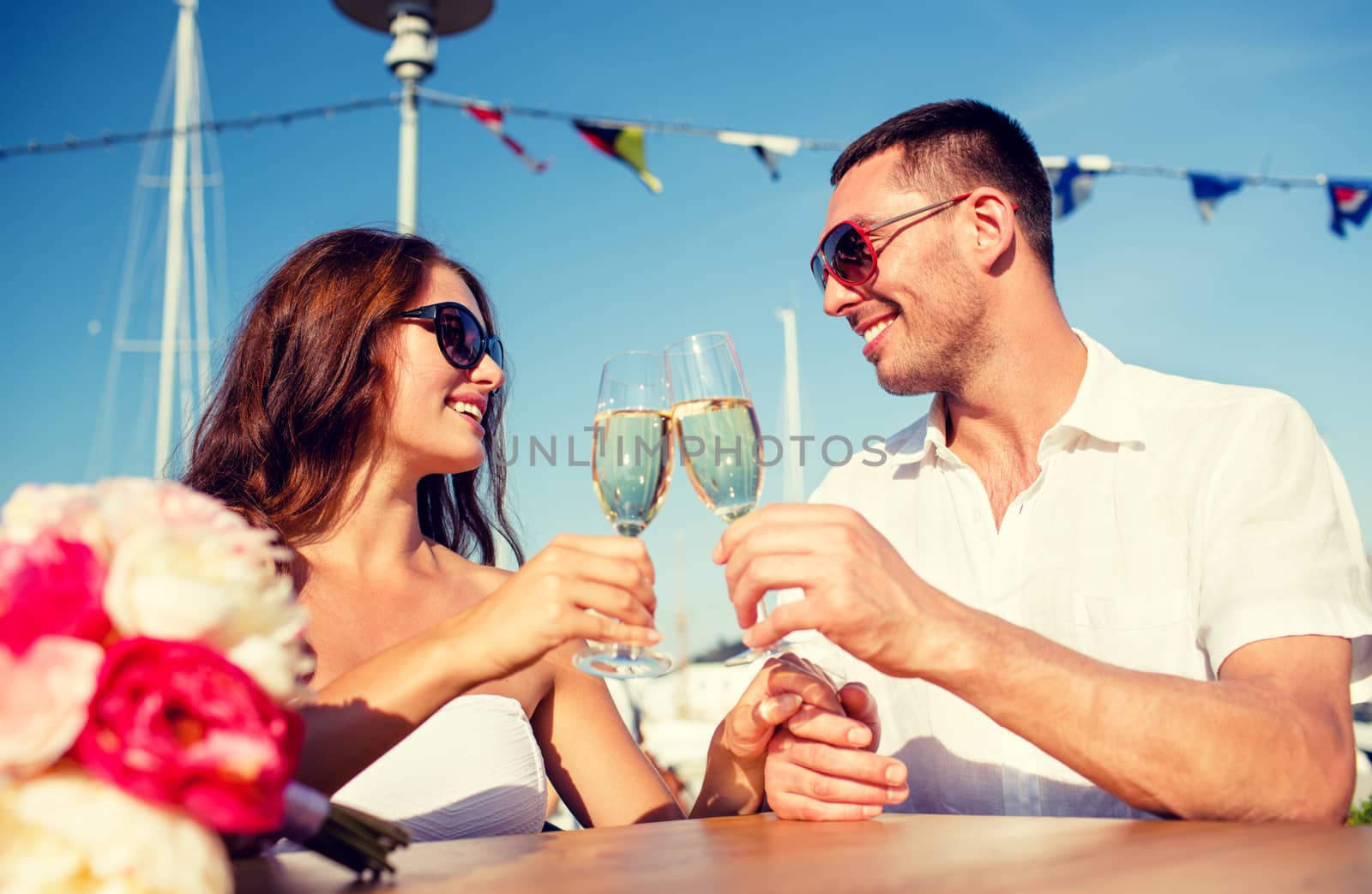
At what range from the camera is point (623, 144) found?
9000 millimetres

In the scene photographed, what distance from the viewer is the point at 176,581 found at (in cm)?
87

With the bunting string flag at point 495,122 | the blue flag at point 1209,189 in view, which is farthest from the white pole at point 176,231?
the blue flag at point 1209,189

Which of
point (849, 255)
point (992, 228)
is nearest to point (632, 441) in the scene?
point (849, 255)

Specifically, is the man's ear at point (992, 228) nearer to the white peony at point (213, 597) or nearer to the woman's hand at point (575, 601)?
the woman's hand at point (575, 601)

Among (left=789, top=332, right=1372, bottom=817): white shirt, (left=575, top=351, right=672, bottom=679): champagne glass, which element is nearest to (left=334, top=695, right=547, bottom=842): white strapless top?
(left=789, top=332, right=1372, bottom=817): white shirt

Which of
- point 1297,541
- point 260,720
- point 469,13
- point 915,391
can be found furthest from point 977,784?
point 469,13

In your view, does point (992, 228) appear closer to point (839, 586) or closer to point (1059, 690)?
point (1059, 690)

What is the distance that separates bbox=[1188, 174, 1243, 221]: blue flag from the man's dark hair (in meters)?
7.12

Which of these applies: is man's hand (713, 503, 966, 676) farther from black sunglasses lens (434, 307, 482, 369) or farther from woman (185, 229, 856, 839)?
black sunglasses lens (434, 307, 482, 369)

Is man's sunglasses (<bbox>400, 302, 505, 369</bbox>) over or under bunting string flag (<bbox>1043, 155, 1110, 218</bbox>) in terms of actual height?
under

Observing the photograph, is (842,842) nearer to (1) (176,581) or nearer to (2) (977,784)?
(1) (176,581)

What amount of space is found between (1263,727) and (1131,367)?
4.57 ft

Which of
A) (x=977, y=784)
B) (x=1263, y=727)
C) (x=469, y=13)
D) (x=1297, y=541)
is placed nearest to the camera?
(x=1263, y=727)

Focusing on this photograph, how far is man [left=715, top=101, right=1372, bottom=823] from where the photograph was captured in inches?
62.9
